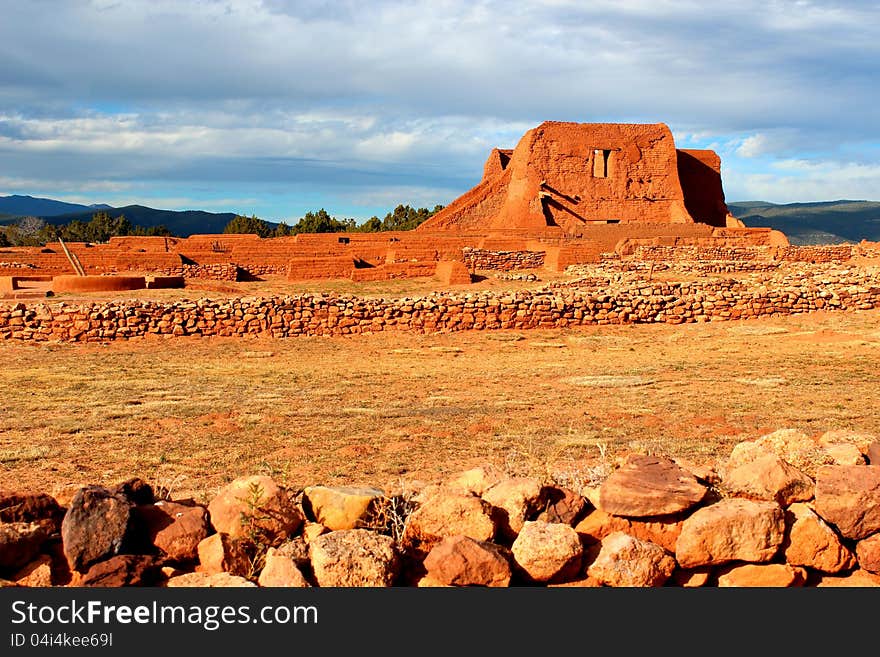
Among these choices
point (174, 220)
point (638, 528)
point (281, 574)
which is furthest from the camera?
point (174, 220)

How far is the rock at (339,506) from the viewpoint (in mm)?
3834

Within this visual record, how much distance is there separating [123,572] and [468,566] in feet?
4.81

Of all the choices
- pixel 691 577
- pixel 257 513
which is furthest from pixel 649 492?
pixel 257 513

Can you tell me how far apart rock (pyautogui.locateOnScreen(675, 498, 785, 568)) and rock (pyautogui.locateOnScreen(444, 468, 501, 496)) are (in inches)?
41.9

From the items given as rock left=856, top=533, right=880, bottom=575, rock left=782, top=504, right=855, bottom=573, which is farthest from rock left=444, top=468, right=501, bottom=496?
rock left=856, top=533, right=880, bottom=575

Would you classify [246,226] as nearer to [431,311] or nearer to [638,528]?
[431,311]

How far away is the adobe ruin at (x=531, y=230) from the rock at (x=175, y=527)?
69.1 ft

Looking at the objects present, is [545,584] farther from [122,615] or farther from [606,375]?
[606,375]

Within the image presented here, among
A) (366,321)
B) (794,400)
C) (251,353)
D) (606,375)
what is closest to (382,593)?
(794,400)

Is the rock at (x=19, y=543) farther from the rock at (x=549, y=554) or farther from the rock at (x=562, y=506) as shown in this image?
the rock at (x=562, y=506)

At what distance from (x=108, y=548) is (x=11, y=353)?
35.4 feet

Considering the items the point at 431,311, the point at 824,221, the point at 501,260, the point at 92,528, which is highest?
the point at 824,221

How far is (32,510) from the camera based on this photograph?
12.4 feet

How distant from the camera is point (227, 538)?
11.9 ft
